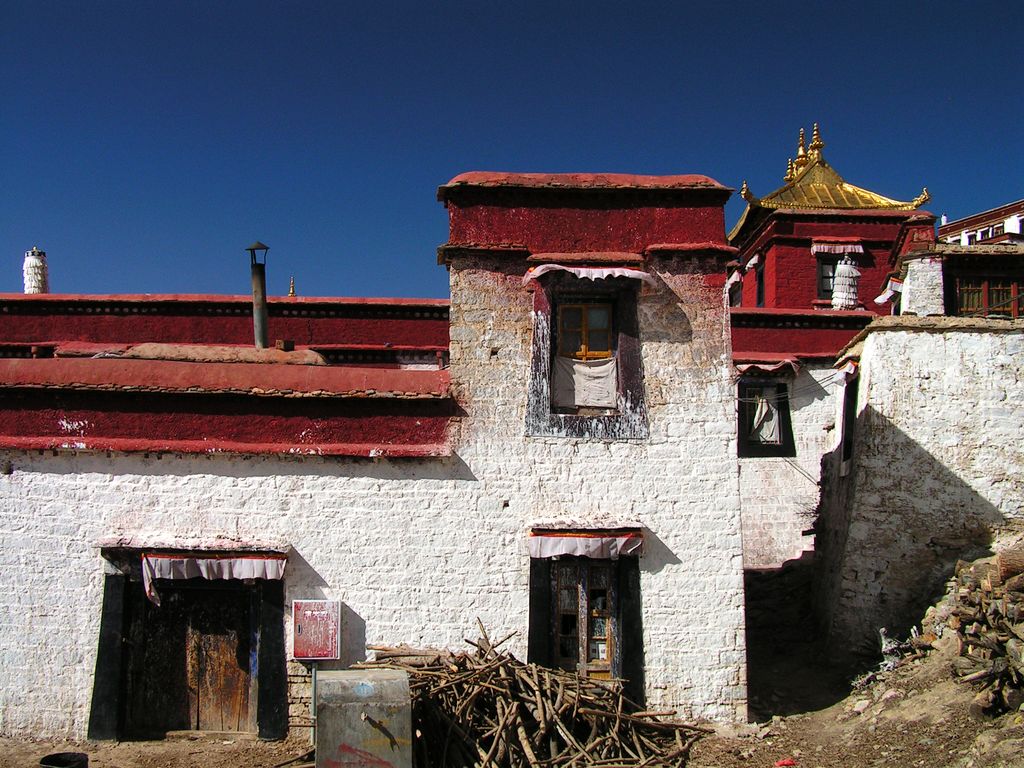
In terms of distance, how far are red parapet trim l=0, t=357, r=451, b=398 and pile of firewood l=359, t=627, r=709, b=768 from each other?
292 cm

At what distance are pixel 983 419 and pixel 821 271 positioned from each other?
407 inches

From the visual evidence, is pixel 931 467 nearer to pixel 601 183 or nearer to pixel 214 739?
pixel 601 183

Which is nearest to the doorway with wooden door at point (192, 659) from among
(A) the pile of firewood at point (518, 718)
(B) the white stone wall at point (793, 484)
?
(A) the pile of firewood at point (518, 718)

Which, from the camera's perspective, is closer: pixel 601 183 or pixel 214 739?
pixel 214 739

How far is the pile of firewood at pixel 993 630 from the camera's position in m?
9.13

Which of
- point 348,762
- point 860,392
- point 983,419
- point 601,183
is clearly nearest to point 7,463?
point 348,762

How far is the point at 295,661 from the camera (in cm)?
1021

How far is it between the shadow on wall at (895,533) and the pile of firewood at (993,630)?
3.63 ft

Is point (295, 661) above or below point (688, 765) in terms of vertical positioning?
above

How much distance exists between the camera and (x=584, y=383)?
1092 cm

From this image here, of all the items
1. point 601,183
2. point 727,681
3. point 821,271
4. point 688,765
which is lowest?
point 688,765

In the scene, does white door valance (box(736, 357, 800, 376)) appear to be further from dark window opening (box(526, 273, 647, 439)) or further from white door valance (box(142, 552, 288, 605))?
white door valance (box(142, 552, 288, 605))

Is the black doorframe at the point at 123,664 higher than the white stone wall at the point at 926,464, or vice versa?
the white stone wall at the point at 926,464

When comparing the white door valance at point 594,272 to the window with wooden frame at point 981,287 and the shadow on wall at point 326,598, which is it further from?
the window with wooden frame at point 981,287
